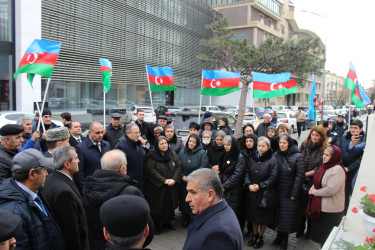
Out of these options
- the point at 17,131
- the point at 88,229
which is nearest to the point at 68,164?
the point at 88,229

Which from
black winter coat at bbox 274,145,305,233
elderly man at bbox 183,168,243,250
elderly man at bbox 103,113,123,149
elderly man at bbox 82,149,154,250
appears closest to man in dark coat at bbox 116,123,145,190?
elderly man at bbox 103,113,123,149

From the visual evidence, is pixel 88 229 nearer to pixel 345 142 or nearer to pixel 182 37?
pixel 345 142

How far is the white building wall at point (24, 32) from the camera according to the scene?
20500 millimetres

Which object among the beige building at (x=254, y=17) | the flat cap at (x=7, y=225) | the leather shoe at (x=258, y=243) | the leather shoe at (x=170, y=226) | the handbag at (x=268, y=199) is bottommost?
the leather shoe at (x=170, y=226)

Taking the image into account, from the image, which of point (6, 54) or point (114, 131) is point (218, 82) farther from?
point (6, 54)

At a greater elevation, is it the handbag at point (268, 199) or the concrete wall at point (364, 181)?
the concrete wall at point (364, 181)

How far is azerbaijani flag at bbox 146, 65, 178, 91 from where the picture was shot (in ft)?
29.4

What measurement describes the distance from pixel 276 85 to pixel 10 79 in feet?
61.3

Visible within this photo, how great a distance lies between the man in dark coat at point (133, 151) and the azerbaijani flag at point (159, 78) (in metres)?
4.03

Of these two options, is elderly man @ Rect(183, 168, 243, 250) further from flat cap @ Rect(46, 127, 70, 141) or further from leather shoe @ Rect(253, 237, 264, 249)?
leather shoe @ Rect(253, 237, 264, 249)

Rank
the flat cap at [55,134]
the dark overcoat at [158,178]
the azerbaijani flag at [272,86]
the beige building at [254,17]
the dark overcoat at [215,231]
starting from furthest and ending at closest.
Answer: the beige building at [254,17], the azerbaijani flag at [272,86], the dark overcoat at [158,178], the flat cap at [55,134], the dark overcoat at [215,231]

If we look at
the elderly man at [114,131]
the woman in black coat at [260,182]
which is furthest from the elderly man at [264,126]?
the elderly man at [114,131]

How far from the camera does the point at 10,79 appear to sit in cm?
2083

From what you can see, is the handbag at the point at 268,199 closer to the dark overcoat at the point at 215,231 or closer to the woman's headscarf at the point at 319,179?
the woman's headscarf at the point at 319,179
